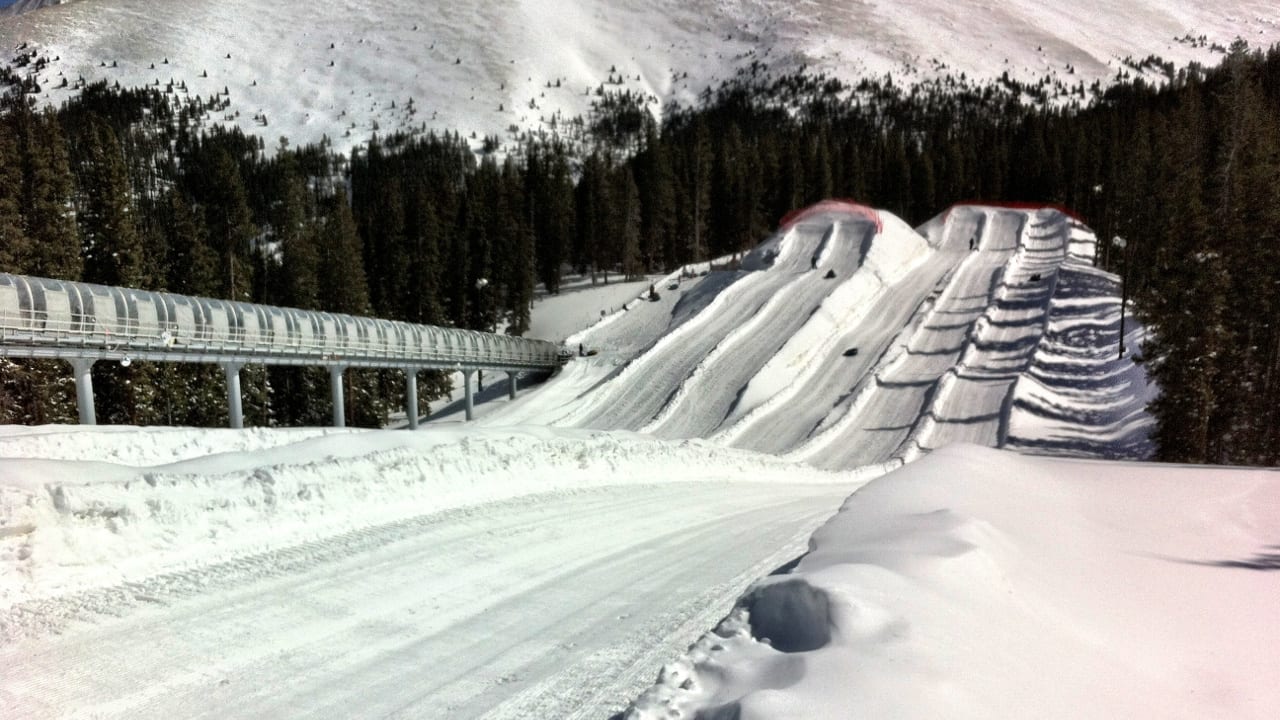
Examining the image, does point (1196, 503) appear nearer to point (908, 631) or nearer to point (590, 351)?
point (908, 631)

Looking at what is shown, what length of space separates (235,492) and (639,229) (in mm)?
75359

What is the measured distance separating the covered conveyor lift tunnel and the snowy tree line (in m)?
6.31

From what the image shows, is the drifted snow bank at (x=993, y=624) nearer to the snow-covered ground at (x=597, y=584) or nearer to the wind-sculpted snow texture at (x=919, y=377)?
the snow-covered ground at (x=597, y=584)

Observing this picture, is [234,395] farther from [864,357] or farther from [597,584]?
[864,357]

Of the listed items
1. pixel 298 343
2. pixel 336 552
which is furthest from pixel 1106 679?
pixel 298 343

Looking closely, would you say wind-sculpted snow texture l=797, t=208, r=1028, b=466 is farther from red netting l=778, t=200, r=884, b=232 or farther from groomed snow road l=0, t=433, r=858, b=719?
groomed snow road l=0, t=433, r=858, b=719

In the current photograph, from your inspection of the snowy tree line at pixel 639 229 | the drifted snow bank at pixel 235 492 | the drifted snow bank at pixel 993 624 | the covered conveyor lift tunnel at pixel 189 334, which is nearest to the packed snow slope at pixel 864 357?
the snowy tree line at pixel 639 229

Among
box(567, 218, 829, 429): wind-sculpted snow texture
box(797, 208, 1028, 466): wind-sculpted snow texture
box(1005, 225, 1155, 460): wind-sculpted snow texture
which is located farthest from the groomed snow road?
box(567, 218, 829, 429): wind-sculpted snow texture

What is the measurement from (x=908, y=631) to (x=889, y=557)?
1.71 meters

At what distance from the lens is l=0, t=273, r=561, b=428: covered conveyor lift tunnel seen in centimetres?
2444

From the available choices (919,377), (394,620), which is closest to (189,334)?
(394,620)

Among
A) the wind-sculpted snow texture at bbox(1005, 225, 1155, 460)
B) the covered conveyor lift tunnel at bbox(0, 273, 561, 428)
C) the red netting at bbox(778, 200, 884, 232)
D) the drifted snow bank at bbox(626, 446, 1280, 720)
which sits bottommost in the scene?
the wind-sculpted snow texture at bbox(1005, 225, 1155, 460)

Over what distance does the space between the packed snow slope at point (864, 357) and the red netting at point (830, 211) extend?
77 cm

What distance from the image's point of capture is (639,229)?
274 feet
